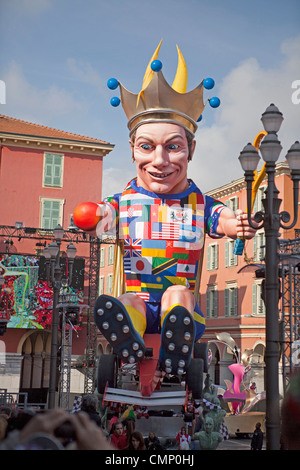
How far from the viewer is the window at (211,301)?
35062 millimetres

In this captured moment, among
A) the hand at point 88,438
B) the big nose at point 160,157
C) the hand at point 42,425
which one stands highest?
the big nose at point 160,157

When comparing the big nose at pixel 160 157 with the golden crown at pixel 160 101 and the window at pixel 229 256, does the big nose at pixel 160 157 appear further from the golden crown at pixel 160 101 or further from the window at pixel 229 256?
the window at pixel 229 256

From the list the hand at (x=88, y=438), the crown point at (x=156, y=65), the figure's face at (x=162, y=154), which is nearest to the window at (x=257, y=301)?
the figure's face at (x=162, y=154)

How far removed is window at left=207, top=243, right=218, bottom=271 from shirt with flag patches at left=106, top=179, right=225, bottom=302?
88.1ft

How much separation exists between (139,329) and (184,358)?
Result: 2.38 ft

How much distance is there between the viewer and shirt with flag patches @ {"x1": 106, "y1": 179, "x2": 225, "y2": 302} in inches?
311

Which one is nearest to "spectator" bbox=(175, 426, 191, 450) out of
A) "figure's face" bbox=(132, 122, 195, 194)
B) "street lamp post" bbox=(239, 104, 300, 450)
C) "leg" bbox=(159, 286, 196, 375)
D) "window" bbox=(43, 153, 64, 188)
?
"leg" bbox=(159, 286, 196, 375)

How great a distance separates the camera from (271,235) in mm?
6371

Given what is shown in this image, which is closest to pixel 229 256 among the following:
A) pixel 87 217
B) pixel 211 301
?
pixel 211 301

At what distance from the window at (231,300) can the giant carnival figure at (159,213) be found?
25.3 meters

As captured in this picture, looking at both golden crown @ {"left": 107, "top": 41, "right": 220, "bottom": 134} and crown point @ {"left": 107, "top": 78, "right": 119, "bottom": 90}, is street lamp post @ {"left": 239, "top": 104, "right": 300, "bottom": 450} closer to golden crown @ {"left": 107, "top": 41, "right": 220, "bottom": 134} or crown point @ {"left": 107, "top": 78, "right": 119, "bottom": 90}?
golden crown @ {"left": 107, "top": 41, "right": 220, "bottom": 134}

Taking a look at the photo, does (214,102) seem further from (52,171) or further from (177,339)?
(52,171)

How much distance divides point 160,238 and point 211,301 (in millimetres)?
27986
